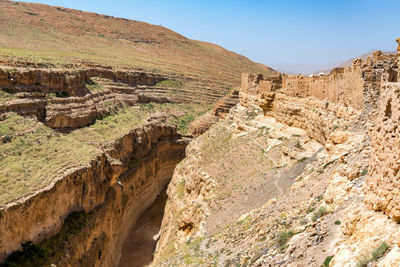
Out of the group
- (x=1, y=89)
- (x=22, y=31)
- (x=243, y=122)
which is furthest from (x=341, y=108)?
(x=22, y=31)

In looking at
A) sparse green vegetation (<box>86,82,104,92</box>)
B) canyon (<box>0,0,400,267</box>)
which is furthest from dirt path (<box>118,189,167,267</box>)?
sparse green vegetation (<box>86,82,104,92</box>)

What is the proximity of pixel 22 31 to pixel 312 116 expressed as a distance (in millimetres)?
72775

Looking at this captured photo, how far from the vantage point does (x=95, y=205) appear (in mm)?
25297

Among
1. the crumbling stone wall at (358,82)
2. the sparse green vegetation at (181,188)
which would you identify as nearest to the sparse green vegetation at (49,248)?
the sparse green vegetation at (181,188)

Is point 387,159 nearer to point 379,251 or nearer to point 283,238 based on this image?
point 379,251

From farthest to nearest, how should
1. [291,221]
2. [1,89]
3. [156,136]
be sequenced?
1. [156,136]
2. [1,89]
3. [291,221]

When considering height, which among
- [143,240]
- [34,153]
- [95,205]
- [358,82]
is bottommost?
[143,240]

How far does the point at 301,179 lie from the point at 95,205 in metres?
14.2

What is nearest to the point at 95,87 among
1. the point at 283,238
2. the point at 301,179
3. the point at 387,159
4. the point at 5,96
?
the point at 5,96

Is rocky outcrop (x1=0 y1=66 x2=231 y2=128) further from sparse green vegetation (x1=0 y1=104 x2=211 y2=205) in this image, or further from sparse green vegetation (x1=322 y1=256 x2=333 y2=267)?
sparse green vegetation (x1=322 y1=256 x2=333 y2=267)

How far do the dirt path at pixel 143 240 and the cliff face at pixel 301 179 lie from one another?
286cm

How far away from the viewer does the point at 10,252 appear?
56.7ft

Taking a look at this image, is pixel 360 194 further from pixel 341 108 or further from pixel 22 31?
pixel 22 31

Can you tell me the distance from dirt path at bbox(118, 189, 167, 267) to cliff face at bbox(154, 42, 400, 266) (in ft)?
9.37
